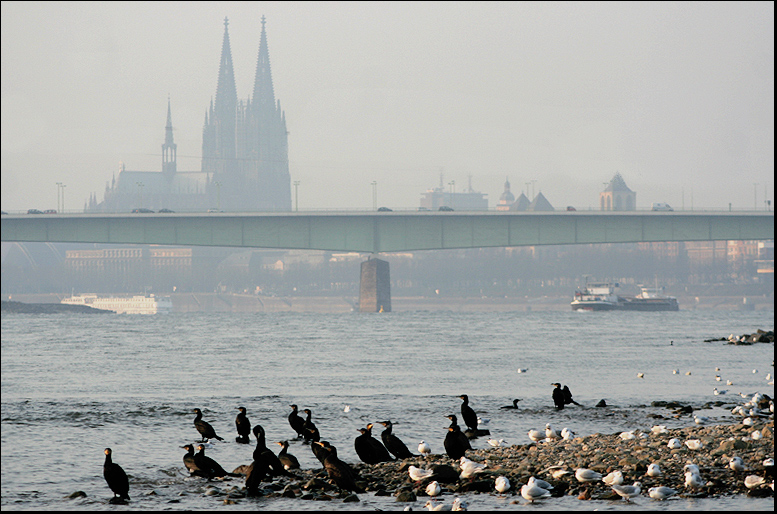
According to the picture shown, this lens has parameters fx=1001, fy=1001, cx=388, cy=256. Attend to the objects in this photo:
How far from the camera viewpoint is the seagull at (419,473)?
15.5 meters

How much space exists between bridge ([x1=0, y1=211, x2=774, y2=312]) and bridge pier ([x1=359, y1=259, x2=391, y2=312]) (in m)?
11.8

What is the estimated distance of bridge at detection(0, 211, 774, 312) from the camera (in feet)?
349

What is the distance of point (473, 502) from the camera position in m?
14.7

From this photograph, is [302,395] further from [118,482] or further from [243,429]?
[118,482]

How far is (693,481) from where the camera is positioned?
1475 cm

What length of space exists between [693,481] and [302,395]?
58.9ft

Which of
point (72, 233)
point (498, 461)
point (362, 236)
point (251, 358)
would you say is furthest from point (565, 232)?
point (498, 461)

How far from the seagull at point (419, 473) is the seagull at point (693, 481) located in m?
3.83

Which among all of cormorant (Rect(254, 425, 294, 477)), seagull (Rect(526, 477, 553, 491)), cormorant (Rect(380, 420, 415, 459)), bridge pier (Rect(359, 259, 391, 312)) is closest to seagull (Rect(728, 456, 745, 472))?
seagull (Rect(526, 477, 553, 491))

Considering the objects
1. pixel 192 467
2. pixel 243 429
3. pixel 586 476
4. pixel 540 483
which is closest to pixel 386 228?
pixel 243 429

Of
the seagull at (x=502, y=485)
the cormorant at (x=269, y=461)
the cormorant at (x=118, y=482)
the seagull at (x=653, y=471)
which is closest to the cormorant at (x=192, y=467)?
the cormorant at (x=269, y=461)

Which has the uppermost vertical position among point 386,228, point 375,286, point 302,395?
point 386,228

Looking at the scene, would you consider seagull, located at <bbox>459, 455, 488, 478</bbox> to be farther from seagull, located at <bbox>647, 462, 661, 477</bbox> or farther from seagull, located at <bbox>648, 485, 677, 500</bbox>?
seagull, located at <bbox>648, 485, 677, 500</bbox>

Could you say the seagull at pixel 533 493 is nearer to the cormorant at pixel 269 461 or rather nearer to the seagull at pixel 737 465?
the seagull at pixel 737 465
